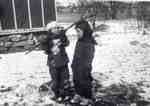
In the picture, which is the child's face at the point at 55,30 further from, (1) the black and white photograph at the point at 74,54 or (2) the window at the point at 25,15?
(2) the window at the point at 25,15

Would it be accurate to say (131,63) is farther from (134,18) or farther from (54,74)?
(54,74)

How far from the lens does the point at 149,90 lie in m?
4.69

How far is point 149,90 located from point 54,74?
1.85 meters

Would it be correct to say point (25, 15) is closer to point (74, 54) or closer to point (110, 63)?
point (110, 63)

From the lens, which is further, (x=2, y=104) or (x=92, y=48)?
(x=2, y=104)

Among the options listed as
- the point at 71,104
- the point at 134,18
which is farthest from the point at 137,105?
the point at 134,18

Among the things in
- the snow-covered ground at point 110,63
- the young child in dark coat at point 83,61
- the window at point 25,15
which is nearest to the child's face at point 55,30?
the young child in dark coat at point 83,61

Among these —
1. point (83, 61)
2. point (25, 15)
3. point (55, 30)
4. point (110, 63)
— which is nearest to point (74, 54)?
point (83, 61)

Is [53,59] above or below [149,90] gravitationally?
above

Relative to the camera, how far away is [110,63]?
6.03 meters

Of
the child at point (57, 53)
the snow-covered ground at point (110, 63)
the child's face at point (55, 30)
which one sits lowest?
the snow-covered ground at point (110, 63)

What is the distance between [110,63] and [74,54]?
7.04ft

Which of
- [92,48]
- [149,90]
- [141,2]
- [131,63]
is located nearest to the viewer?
[92,48]

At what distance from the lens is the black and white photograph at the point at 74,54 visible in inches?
161
